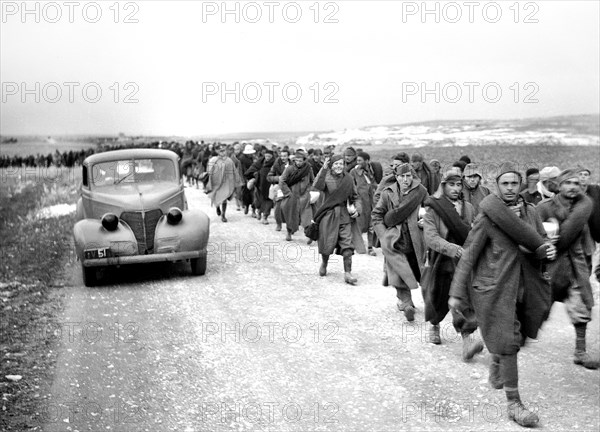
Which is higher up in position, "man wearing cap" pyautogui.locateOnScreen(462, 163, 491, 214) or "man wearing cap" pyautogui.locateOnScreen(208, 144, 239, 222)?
"man wearing cap" pyautogui.locateOnScreen(462, 163, 491, 214)

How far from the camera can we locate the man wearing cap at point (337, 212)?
1066cm

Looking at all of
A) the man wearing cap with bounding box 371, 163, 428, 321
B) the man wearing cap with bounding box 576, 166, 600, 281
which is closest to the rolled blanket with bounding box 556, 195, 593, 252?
the man wearing cap with bounding box 576, 166, 600, 281

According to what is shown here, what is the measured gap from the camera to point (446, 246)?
677 cm

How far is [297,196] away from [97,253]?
5.50 metres

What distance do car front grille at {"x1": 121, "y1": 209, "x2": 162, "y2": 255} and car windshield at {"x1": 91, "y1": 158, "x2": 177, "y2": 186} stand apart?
1.16 m

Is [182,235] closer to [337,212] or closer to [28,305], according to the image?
[337,212]

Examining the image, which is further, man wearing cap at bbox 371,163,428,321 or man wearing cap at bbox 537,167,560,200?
man wearing cap at bbox 371,163,428,321

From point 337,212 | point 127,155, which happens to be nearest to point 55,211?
point 127,155

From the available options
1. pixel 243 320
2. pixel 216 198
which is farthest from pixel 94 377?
pixel 216 198

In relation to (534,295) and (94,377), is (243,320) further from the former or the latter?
(534,295)

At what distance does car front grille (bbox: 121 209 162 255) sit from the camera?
11.1 meters

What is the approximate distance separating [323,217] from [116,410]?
5.43m

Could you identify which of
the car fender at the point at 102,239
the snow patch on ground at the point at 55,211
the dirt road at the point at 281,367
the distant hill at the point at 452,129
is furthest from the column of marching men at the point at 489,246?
the distant hill at the point at 452,129

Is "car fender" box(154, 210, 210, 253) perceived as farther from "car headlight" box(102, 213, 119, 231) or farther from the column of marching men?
the column of marching men
